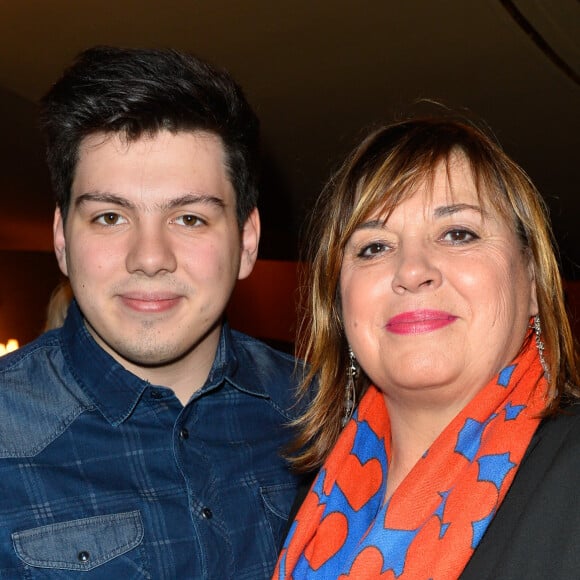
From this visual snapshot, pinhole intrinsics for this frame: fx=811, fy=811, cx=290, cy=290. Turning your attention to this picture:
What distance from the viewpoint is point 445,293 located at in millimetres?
1642

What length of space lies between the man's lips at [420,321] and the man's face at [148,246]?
1.65ft

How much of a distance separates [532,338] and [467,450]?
0.31 meters

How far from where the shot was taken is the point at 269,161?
26.6ft

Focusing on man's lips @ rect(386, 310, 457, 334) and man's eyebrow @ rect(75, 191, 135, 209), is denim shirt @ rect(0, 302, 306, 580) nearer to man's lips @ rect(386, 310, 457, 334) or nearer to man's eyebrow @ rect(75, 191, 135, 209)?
man's eyebrow @ rect(75, 191, 135, 209)

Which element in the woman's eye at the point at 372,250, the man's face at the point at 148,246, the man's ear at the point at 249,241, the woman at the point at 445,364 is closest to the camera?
the woman at the point at 445,364

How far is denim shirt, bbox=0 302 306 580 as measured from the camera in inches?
69.8

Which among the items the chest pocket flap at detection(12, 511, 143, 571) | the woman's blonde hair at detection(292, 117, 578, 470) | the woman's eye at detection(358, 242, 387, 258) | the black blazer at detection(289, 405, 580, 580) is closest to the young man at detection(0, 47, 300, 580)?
the chest pocket flap at detection(12, 511, 143, 571)

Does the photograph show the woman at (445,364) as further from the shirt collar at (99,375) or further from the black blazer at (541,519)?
the shirt collar at (99,375)

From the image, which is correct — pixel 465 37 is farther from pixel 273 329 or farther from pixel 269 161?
pixel 273 329

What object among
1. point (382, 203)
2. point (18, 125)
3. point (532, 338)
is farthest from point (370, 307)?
point (18, 125)

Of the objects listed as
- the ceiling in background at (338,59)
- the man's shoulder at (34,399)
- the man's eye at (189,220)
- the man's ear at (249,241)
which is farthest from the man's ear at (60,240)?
the ceiling in background at (338,59)

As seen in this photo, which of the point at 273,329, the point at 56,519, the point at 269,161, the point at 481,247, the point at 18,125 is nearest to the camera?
the point at 481,247

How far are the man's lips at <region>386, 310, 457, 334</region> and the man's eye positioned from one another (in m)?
0.58

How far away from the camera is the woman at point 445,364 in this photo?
1.47m
